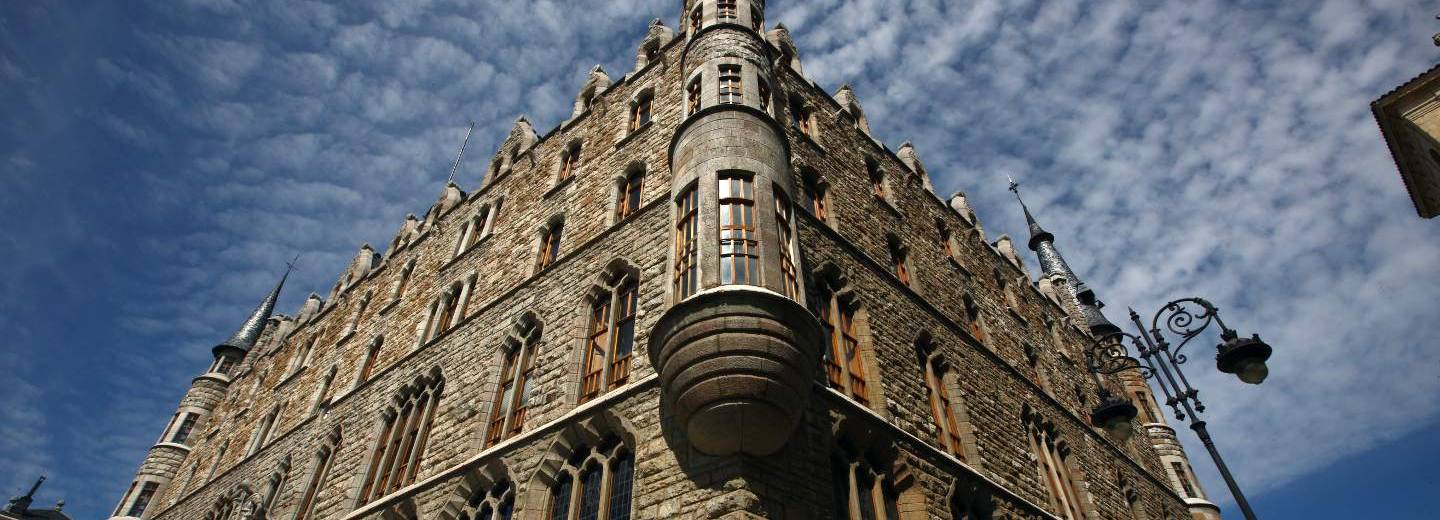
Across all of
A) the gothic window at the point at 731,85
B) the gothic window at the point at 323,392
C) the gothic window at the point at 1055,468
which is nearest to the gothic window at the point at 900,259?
the gothic window at the point at 1055,468

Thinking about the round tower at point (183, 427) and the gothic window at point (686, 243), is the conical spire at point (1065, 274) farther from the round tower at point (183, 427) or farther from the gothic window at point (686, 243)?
the round tower at point (183, 427)

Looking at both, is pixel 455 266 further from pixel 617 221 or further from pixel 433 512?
pixel 433 512

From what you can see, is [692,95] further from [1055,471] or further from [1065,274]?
[1065,274]

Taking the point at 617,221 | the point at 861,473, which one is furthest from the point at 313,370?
the point at 861,473

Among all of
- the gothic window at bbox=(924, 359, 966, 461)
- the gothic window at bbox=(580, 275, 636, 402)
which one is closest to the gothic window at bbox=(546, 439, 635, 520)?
the gothic window at bbox=(580, 275, 636, 402)

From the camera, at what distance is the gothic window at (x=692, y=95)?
12.3m

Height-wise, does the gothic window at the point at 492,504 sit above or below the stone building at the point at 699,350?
below

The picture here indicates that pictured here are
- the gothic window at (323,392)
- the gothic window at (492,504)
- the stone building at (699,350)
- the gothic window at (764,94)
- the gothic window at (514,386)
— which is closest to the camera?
the stone building at (699,350)

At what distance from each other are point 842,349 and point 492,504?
5372mm

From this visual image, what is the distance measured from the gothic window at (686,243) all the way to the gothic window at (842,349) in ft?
7.77

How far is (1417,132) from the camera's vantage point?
16.9m

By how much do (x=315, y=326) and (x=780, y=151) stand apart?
2083cm

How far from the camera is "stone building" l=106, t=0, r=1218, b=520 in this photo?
24.6 ft

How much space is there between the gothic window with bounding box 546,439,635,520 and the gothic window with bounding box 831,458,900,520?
8.17ft
